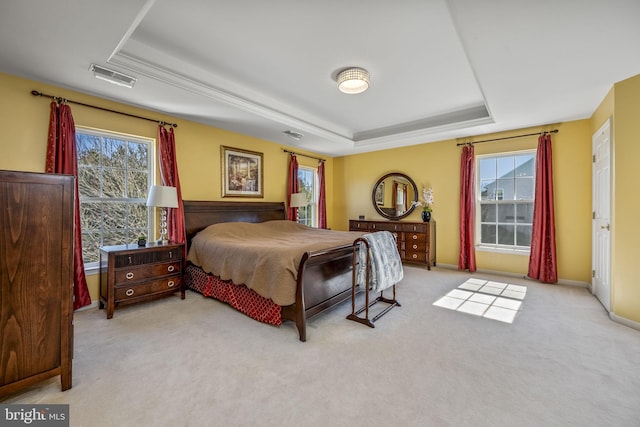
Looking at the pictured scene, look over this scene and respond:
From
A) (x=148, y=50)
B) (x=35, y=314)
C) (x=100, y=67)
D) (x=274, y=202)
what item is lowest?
(x=35, y=314)

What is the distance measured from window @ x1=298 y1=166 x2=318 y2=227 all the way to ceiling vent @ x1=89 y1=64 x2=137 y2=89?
371 cm

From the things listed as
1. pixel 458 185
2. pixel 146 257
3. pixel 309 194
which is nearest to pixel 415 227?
pixel 458 185

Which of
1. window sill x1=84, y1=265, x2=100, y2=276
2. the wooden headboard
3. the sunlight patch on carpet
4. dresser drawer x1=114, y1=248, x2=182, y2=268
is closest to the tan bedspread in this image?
the wooden headboard

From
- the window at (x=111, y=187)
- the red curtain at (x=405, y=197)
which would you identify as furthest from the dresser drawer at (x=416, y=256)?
the window at (x=111, y=187)

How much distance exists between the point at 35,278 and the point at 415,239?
507 centimetres

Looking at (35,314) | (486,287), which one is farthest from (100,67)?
(486,287)

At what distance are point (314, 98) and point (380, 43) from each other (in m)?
1.46

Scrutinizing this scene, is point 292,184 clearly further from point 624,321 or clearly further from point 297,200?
point 624,321

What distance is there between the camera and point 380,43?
253cm

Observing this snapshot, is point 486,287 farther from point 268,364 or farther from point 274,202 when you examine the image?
point 274,202

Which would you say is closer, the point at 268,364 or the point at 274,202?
the point at 268,364

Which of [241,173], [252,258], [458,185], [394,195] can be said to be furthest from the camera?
→ [394,195]

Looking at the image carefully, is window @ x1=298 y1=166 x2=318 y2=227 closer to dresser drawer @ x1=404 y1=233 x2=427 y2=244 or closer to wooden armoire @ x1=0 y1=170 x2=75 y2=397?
dresser drawer @ x1=404 y1=233 x2=427 y2=244

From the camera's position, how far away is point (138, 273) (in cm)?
310
